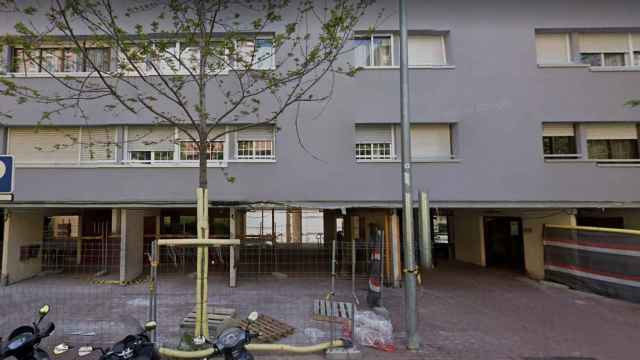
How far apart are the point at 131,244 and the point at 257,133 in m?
4.93

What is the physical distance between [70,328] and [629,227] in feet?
49.4

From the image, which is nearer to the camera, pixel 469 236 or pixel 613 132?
pixel 613 132

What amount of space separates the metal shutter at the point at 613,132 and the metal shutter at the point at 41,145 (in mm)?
14455

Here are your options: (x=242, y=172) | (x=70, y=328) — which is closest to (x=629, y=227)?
(x=242, y=172)

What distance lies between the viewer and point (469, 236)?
577 inches

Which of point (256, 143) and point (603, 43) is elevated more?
point (603, 43)

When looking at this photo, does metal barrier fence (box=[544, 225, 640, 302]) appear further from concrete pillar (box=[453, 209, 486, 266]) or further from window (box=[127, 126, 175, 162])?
window (box=[127, 126, 175, 162])

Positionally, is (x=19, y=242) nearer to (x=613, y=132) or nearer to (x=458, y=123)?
(x=458, y=123)

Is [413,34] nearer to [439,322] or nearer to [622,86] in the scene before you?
[622,86]

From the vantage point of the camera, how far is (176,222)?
49.5 feet

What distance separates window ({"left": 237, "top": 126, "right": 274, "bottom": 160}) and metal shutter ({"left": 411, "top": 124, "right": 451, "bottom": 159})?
3992 millimetres

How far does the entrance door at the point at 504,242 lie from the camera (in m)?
13.3

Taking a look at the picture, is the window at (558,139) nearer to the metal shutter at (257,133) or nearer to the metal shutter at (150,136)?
the metal shutter at (257,133)

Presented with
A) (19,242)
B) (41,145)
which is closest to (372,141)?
(41,145)
